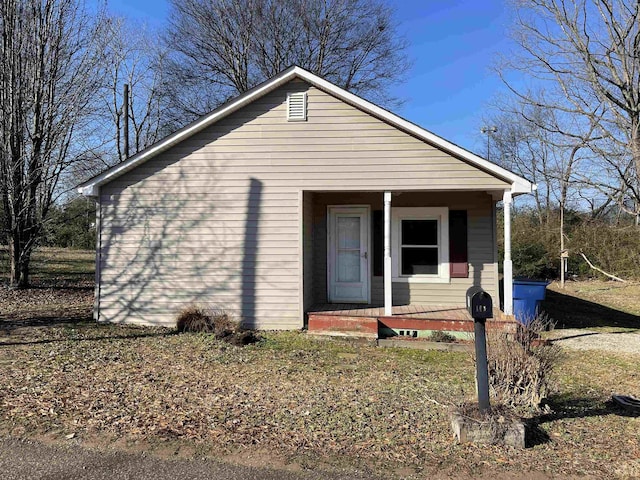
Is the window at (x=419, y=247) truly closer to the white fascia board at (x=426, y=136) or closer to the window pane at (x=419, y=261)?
the window pane at (x=419, y=261)

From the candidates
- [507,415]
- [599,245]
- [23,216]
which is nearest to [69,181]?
[23,216]

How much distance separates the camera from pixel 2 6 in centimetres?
1242

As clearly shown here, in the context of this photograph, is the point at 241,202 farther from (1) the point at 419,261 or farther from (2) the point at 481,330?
(2) the point at 481,330

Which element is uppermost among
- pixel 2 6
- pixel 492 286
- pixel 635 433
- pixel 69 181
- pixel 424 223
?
pixel 2 6

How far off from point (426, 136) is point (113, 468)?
6926 mm

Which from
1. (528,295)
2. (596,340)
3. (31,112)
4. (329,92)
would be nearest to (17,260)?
(31,112)

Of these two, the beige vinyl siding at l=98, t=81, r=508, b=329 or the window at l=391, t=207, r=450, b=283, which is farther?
the window at l=391, t=207, r=450, b=283

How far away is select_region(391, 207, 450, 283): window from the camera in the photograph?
9.52 m

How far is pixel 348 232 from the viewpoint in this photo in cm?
Answer: 983

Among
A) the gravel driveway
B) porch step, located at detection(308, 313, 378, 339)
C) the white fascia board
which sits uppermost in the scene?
the white fascia board

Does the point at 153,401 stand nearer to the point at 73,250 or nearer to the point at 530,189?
the point at 530,189

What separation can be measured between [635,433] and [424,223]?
19.8ft

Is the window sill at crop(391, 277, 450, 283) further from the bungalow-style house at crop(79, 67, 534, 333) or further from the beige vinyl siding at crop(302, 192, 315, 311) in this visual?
the beige vinyl siding at crop(302, 192, 315, 311)

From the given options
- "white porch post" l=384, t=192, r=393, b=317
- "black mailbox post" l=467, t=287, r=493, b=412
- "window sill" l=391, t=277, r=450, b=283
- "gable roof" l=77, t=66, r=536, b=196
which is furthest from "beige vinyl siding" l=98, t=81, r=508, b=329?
"black mailbox post" l=467, t=287, r=493, b=412
